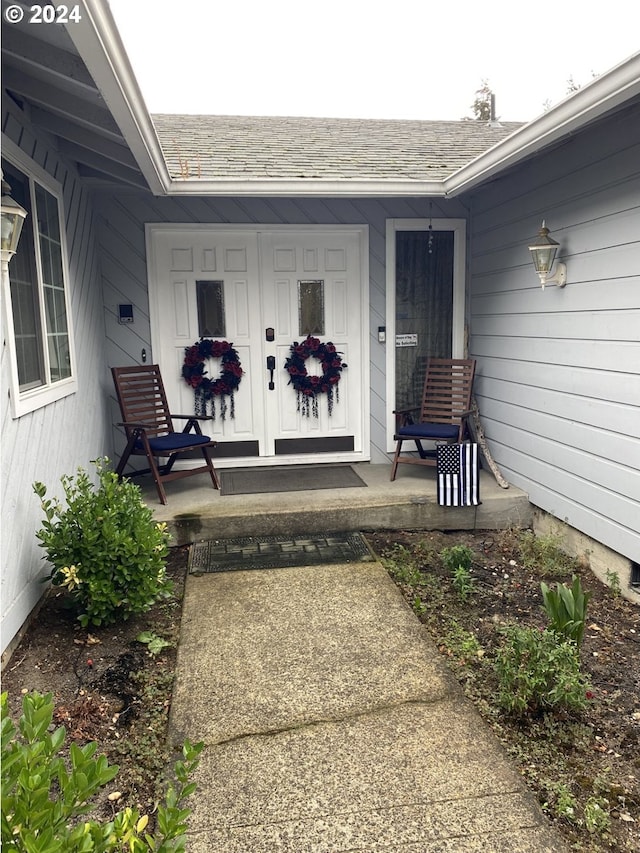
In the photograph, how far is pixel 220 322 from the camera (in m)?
5.29

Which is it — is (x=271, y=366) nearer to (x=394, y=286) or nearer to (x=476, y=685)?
(x=394, y=286)

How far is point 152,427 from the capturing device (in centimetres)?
446

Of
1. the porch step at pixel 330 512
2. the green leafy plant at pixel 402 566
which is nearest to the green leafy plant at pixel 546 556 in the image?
the porch step at pixel 330 512

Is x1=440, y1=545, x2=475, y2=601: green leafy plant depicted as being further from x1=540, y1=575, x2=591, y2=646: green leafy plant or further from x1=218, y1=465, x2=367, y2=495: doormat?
x1=218, y1=465, x2=367, y2=495: doormat

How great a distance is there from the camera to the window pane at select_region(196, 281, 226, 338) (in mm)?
5258

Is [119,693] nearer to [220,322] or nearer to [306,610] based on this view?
[306,610]

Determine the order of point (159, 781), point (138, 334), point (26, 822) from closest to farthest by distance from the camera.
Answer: point (26, 822), point (159, 781), point (138, 334)

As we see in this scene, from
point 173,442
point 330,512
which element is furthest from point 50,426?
point 330,512

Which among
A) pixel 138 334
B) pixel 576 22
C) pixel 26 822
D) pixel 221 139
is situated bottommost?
pixel 26 822

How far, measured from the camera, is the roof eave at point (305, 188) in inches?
173

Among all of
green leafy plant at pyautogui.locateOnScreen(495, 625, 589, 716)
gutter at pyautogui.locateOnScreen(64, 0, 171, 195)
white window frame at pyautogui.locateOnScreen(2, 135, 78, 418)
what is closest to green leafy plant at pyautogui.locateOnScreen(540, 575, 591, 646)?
green leafy plant at pyautogui.locateOnScreen(495, 625, 589, 716)

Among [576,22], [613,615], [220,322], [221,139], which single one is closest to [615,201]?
[613,615]

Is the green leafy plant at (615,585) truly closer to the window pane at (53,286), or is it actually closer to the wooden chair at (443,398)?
the wooden chair at (443,398)

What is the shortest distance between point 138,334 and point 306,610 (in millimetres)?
2982
